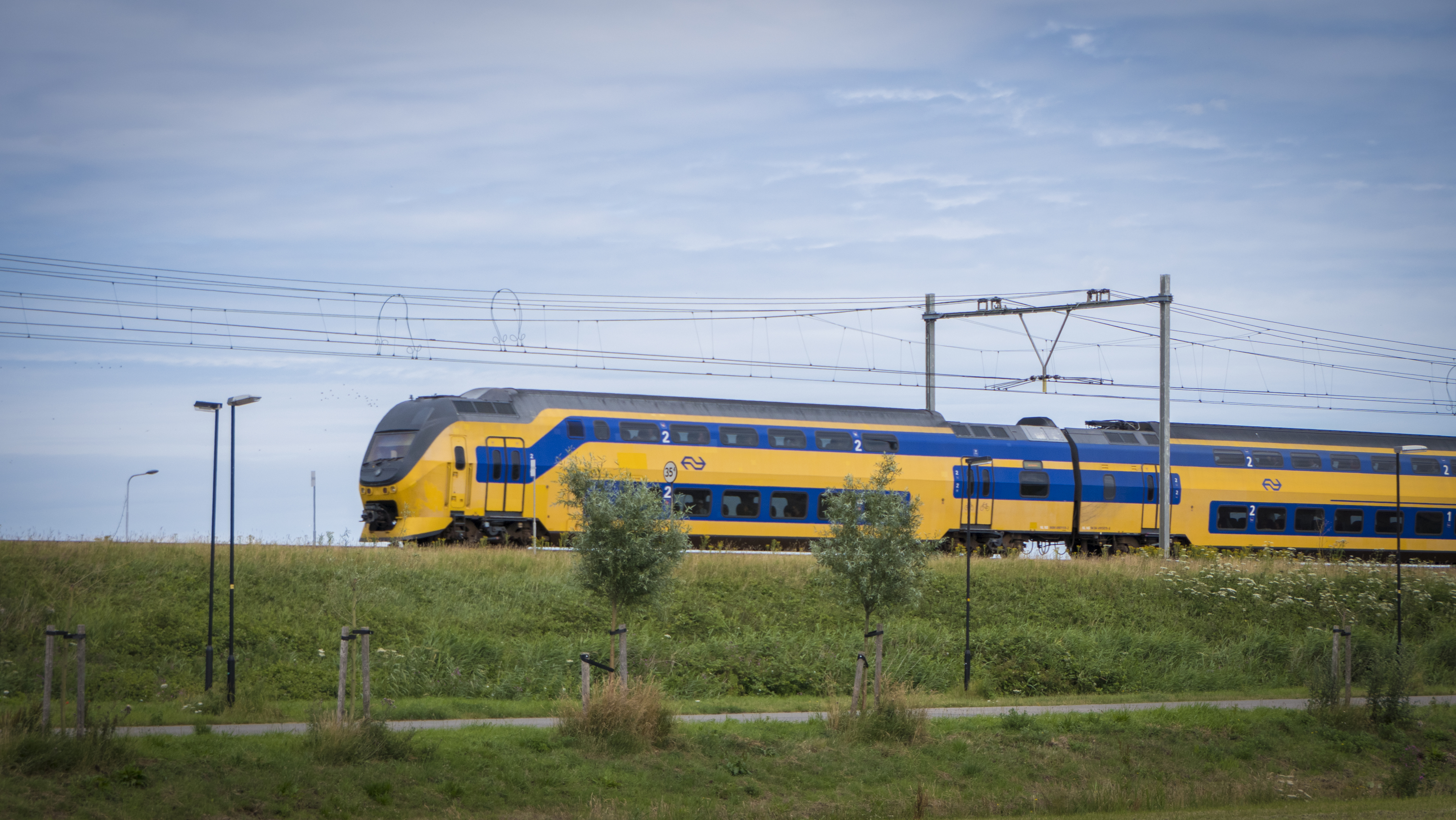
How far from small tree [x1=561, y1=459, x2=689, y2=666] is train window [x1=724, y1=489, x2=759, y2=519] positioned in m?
14.1

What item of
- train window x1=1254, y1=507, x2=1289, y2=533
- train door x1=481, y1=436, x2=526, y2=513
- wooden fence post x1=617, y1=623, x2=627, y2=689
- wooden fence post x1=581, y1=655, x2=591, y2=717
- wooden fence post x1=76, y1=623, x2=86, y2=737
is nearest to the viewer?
wooden fence post x1=76, y1=623, x2=86, y2=737

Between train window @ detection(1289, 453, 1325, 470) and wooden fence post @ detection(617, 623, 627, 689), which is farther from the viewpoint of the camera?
train window @ detection(1289, 453, 1325, 470)

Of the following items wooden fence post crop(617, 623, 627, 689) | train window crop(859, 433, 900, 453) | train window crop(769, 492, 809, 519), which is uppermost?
train window crop(859, 433, 900, 453)

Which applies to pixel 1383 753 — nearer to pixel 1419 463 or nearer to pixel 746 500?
pixel 746 500

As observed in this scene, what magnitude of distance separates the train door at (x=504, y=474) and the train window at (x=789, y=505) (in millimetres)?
7657

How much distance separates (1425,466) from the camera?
4625 cm

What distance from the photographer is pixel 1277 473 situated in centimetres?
4400

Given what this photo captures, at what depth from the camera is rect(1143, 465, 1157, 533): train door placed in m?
42.6

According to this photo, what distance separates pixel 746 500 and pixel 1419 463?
26998 millimetres

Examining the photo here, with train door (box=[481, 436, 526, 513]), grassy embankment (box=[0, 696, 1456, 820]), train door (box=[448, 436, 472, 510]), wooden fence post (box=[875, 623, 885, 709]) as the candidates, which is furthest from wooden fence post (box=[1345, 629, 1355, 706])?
train door (box=[448, 436, 472, 510])

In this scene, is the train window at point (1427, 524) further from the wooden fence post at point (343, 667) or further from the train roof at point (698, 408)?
the wooden fence post at point (343, 667)

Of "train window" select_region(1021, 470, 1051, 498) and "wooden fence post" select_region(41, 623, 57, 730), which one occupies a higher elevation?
"train window" select_region(1021, 470, 1051, 498)

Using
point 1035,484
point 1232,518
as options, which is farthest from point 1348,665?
point 1232,518

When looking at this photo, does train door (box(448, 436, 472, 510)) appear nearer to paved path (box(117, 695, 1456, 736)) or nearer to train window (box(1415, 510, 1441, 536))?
paved path (box(117, 695, 1456, 736))
